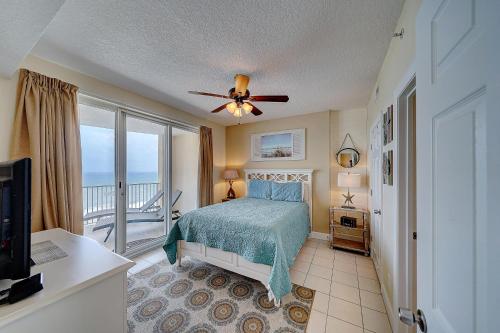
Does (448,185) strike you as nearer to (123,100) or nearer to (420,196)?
(420,196)

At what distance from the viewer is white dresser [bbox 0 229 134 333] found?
2.60 ft

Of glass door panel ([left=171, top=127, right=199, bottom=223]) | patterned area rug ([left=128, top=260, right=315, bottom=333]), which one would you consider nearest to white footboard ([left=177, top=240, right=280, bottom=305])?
patterned area rug ([left=128, top=260, right=315, bottom=333])

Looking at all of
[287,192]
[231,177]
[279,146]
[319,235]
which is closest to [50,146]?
[231,177]

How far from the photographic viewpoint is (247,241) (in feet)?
6.76

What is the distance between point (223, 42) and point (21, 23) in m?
1.35

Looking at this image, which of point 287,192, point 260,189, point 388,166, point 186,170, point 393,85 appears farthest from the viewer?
point 186,170

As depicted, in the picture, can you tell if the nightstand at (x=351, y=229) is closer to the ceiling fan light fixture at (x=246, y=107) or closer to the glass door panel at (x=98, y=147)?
the ceiling fan light fixture at (x=246, y=107)

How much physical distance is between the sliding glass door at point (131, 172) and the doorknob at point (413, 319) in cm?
319

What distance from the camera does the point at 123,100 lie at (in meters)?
2.72

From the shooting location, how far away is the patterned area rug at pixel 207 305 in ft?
5.37

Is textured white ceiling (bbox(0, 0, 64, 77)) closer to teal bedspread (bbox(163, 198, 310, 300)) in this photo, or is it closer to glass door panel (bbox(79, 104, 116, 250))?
glass door panel (bbox(79, 104, 116, 250))

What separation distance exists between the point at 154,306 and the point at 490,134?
8.32ft

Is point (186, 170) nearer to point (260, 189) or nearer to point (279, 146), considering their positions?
point (260, 189)

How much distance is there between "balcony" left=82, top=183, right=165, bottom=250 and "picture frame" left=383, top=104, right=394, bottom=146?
3.51 metres
